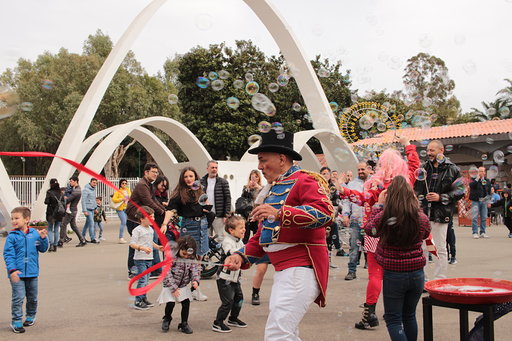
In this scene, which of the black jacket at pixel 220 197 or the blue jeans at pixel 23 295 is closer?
the blue jeans at pixel 23 295

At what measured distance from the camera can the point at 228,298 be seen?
5414mm

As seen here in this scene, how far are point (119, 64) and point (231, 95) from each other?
53.9ft

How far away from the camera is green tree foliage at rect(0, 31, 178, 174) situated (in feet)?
117

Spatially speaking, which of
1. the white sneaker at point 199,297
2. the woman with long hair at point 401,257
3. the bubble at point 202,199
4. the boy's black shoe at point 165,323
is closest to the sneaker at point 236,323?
the boy's black shoe at point 165,323

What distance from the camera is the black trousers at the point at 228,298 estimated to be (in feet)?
17.6

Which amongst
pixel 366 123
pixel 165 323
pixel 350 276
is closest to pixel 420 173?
pixel 350 276

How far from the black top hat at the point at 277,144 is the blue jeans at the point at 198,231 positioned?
4.14 meters

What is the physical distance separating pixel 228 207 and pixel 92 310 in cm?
298

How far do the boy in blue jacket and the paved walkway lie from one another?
Result: 186 mm

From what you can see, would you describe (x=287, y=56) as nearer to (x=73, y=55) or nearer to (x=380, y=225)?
(x=73, y=55)

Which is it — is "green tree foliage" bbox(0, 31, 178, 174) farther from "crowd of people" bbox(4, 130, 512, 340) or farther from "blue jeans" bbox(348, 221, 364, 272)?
"blue jeans" bbox(348, 221, 364, 272)

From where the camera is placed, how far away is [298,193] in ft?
11.1

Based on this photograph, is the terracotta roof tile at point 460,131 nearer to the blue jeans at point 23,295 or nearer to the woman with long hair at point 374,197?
the woman with long hair at point 374,197

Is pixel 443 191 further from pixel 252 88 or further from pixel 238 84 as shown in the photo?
pixel 238 84
